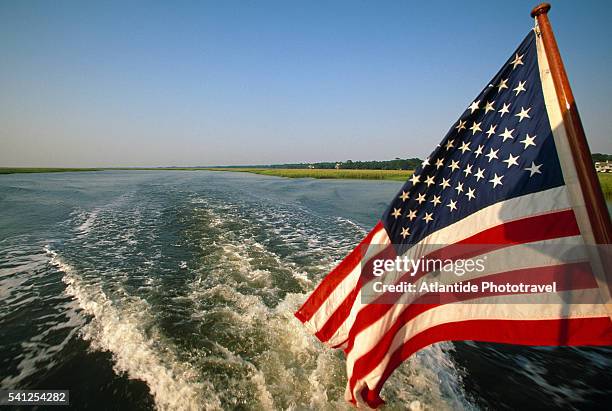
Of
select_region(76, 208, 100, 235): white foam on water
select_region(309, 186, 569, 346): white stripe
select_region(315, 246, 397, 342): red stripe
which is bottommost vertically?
select_region(76, 208, 100, 235): white foam on water

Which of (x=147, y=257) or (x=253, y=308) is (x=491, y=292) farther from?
(x=147, y=257)

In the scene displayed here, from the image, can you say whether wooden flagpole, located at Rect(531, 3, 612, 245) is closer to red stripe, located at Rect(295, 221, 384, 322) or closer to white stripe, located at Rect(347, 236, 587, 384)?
white stripe, located at Rect(347, 236, 587, 384)

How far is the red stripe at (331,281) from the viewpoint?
2781mm

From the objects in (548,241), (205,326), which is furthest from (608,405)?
(205,326)

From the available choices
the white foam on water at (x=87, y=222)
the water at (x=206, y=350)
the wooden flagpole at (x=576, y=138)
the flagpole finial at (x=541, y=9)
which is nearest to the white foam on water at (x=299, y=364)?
the water at (x=206, y=350)

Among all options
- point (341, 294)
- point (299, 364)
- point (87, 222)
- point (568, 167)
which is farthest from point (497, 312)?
point (87, 222)

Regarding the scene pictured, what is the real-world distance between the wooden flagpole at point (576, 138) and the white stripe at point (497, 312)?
0.56 metres

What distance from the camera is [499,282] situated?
240 centimetres

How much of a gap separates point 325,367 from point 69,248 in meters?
9.81

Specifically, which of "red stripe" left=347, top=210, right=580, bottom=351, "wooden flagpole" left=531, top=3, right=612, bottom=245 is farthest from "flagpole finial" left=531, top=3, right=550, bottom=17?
"red stripe" left=347, top=210, right=580, bottom=351

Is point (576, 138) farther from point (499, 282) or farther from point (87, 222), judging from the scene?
point (87, 222)

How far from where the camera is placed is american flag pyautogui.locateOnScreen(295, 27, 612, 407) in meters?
2.08

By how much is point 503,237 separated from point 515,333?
2.66ft

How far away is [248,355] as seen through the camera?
163 inches
